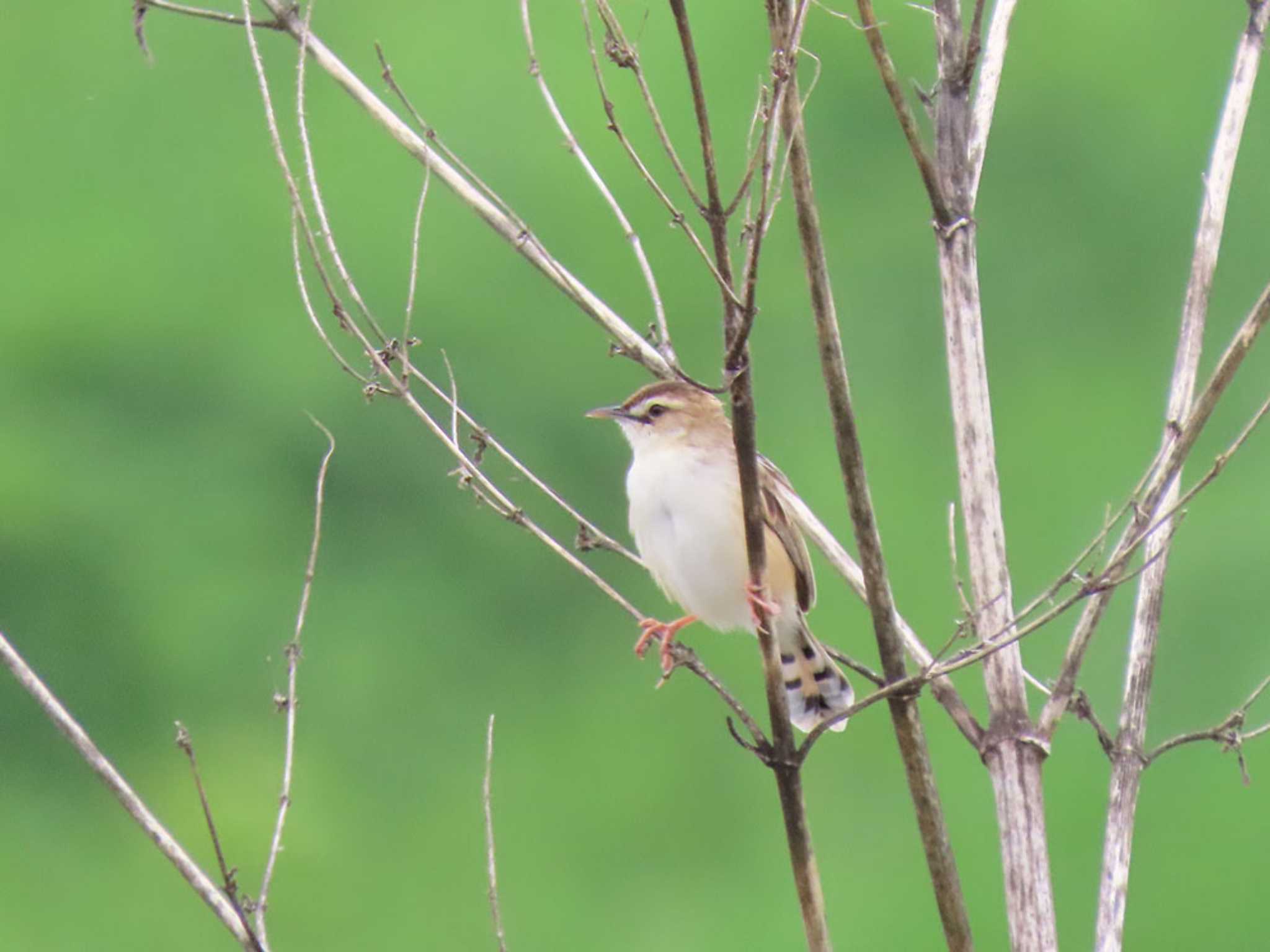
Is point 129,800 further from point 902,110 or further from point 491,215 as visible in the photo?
point 902,110

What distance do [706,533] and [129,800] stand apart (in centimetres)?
208

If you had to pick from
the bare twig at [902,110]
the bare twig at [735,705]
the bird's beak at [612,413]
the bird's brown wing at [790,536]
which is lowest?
the bare twig at [735,705]

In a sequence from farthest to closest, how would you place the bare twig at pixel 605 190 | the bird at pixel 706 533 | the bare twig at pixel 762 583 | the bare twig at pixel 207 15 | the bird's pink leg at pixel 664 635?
1. the bird at pixel 706 533
2. the bird's pink leg at pixel 664 635
3. the bare twig at pixel 207 15
4. the bare twig at pixel 605 190
5. the bare twig at pixel 762 583

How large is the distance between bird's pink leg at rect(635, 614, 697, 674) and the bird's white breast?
4.5 inches

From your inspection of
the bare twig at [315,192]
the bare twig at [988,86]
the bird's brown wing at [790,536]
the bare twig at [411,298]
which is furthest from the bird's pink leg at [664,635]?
the bare twig at [988,86]

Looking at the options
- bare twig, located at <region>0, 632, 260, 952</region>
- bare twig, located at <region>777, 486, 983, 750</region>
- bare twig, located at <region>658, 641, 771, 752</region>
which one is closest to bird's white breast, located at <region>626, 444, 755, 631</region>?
bare twig, located at <region>777, 486, 983, 750</region>

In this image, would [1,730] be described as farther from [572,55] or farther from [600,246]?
[572,55]

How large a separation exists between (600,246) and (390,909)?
145 inches

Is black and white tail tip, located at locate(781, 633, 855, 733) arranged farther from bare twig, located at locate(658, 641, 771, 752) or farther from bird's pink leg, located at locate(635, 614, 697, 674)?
bare twig, located at locate(658, 641, 771, 752)

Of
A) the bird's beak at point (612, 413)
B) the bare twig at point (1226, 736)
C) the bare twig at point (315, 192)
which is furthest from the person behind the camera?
the bird's beak at point (612, 413)

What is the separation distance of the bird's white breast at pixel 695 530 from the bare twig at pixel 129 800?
6.15ft

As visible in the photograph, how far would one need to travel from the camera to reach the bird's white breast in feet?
14.2

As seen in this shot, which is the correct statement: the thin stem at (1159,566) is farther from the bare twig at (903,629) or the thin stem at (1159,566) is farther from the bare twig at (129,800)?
the bare twig at (129,800)

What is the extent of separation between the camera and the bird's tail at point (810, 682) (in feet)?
15.2
